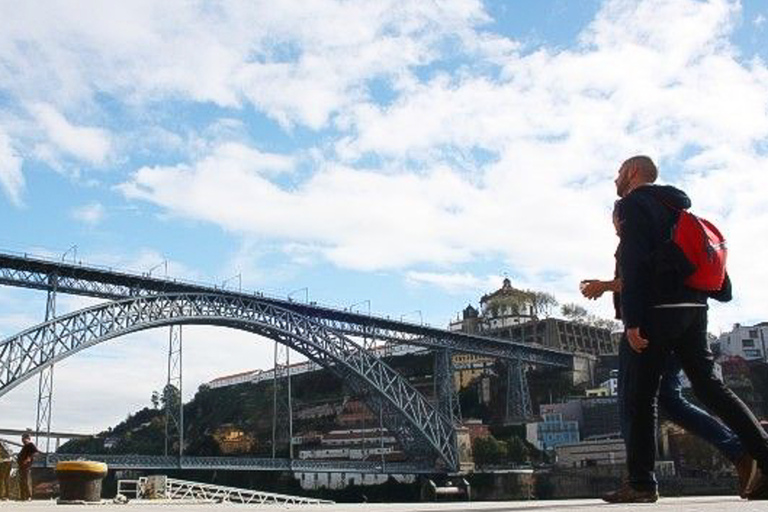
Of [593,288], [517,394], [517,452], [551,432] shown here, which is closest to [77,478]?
[593,288]

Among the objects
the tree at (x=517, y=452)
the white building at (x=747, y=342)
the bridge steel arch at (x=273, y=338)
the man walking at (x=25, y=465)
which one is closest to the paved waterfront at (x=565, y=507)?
the man walking at (x=25, y=465)

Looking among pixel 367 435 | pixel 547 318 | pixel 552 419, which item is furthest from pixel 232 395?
pixel 552 419

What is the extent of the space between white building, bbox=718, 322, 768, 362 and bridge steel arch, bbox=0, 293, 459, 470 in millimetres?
30367

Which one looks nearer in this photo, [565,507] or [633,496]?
[565,507]

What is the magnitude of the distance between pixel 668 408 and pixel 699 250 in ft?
2.67

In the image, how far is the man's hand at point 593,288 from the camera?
12.3 ft

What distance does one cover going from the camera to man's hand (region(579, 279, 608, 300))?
148 inches

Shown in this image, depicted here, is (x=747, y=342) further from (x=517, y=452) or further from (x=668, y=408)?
(x=668, y=408)

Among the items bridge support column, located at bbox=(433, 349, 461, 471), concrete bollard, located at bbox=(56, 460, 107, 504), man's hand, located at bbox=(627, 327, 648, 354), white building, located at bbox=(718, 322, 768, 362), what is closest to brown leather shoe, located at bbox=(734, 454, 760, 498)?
man's hand, located at bbox=(627, 327, 648, 354)

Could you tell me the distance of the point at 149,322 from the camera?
108 feet

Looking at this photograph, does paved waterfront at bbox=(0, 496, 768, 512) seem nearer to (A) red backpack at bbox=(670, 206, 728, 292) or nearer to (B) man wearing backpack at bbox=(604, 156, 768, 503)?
(B) man wearing backpack at bbox=(604, 156, 768, 503)

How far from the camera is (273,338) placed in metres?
39.1

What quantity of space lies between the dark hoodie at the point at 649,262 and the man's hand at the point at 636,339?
0.07ft

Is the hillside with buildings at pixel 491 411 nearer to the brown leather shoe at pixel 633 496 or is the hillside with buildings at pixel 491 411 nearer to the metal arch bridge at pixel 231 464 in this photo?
the metal arch bridge at pixel 231 464
